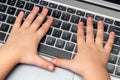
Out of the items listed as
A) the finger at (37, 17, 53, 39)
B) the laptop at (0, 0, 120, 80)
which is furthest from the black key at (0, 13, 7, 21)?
the finger at (37, 17, 53, 39)

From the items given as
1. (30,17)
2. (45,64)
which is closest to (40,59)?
(45,64)

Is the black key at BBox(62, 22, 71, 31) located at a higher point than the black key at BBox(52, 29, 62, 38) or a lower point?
higher

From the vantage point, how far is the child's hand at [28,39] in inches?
32.7

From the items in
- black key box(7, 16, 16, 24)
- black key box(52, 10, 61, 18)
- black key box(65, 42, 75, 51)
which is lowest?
black key box(65, 42, 75, 51)

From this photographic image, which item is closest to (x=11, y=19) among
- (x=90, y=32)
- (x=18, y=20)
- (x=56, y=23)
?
Answer: (x=18, y=20)

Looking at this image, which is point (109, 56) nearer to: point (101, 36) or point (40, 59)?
point (101, 36)

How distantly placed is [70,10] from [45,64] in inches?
7.7

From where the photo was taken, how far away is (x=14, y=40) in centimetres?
86

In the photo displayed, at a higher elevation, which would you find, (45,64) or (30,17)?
(30,17)

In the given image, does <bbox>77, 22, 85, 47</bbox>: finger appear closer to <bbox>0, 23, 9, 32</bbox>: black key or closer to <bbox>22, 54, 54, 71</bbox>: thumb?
<bbox>22, 54, 54, 71</bbox>: thumb

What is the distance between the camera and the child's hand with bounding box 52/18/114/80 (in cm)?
83

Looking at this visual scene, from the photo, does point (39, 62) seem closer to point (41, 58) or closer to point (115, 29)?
point (41, 58)

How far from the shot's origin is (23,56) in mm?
838

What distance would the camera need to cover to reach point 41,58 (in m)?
0.83
